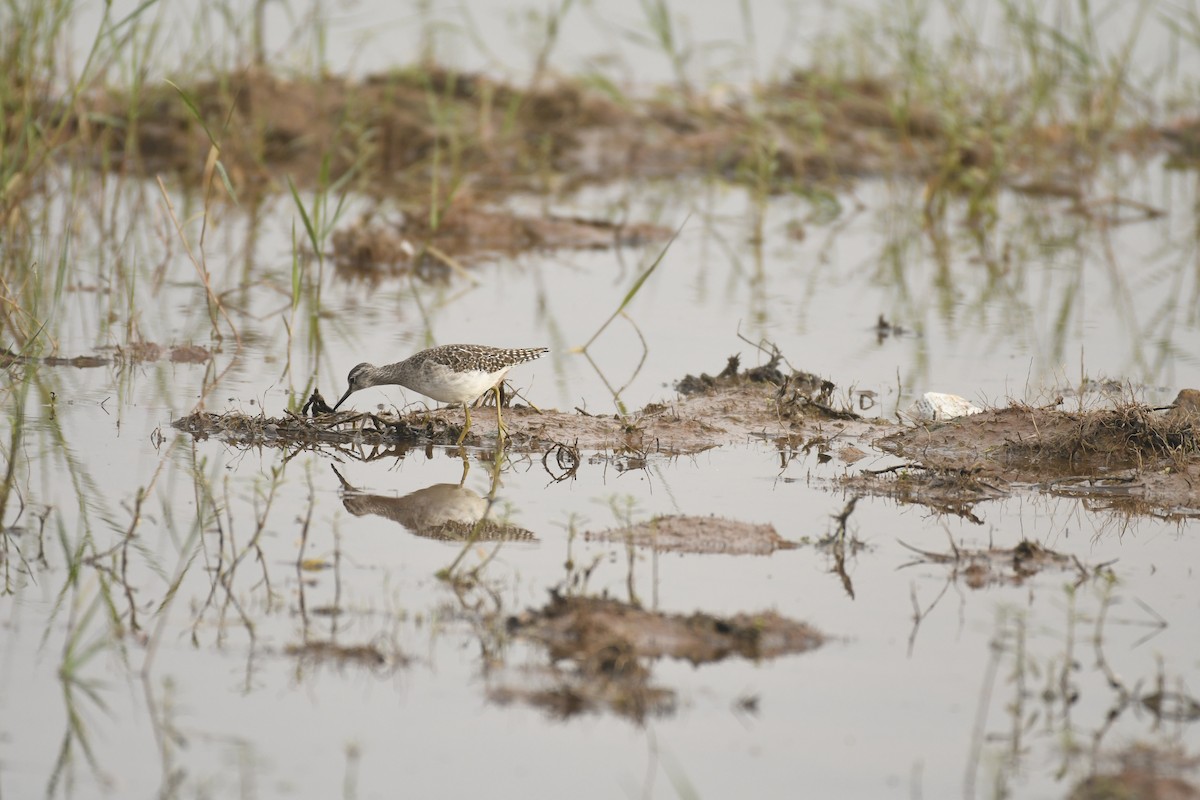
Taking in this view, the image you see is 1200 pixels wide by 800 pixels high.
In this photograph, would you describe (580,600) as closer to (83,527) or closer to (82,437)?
(83,527)

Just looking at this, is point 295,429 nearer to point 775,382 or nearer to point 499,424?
point 499,424

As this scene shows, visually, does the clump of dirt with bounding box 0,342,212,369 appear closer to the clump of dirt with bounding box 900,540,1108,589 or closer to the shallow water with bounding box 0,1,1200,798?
the shallow water with bounding box 0,1,1200,798

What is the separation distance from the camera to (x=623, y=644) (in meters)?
5.42

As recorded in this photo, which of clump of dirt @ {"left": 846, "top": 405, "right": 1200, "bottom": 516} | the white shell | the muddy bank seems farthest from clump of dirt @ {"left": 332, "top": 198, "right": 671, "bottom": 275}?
clump of dirt @ {"left": 846, "top": 405, "right": 1200, "bottom": 516}

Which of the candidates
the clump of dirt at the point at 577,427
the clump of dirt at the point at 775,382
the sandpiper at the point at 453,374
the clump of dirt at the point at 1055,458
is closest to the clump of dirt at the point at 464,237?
the clump of dirt at the point at 775,382

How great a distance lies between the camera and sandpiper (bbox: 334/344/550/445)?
8258mm

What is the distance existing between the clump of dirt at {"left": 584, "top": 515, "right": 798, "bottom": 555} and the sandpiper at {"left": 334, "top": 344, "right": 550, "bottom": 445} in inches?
66.2

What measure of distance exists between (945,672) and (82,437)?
459 centimetres

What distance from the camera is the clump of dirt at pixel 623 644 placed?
5152 mm

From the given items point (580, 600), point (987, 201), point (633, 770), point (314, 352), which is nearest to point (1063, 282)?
point (987, 201)

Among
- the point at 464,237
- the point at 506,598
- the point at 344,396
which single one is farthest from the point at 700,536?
the point at 464,237

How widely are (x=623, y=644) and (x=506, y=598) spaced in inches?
28.6

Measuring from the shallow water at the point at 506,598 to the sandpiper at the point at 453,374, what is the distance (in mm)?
318

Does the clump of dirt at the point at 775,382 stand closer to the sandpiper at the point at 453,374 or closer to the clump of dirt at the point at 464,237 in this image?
the sandpiper at the point at 453,374
